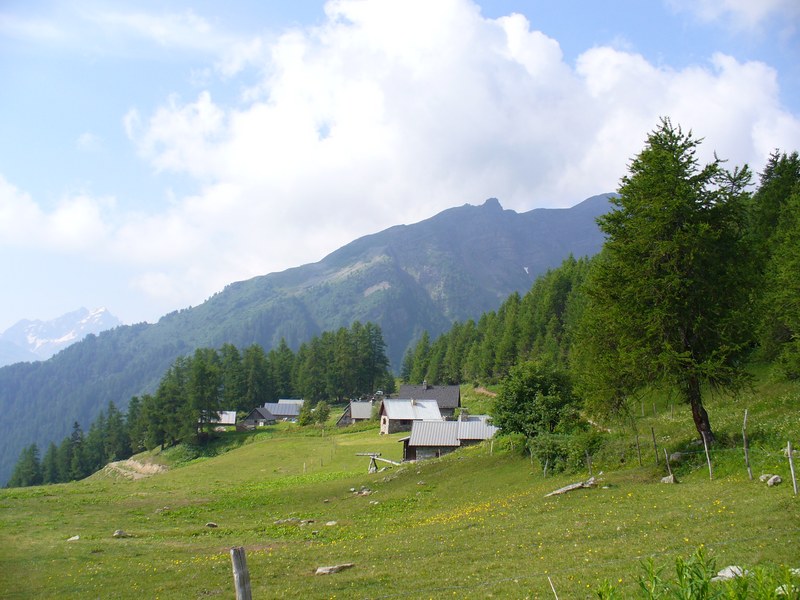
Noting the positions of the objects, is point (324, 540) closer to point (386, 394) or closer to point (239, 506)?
point (239, 506)

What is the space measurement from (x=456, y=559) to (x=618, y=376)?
1612 cm

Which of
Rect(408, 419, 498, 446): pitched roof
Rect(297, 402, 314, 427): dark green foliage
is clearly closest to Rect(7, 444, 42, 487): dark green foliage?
Rect(297, 402, 314, 427): dark green foliage

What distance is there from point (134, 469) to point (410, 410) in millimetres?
53684

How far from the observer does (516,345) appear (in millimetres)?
120062

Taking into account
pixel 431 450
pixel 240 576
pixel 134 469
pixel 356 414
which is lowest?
pixel 134 469

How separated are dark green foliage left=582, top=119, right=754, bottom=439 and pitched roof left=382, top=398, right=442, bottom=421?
7090cm

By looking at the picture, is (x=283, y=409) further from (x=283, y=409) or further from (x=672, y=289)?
(x=672, y=289)

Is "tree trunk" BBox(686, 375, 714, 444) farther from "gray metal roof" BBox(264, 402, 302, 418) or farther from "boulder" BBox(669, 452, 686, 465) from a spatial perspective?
"gray metal roof" BBox(264, 402, 302, 418)

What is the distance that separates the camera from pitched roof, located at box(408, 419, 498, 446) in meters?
67.8

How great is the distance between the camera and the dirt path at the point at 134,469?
97.1 meters

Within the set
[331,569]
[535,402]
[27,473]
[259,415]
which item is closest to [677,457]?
[535,402]

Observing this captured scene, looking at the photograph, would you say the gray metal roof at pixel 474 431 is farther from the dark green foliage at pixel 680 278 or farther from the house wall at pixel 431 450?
the dark green foliage at pixel 680 278

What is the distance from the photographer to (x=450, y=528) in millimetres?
25078

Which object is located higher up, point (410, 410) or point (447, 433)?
point (410, 410)
